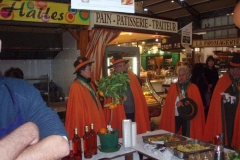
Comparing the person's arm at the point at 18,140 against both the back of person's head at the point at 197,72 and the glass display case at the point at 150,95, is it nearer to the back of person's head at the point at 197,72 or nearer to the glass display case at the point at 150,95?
the glass display case at the point at 150,95

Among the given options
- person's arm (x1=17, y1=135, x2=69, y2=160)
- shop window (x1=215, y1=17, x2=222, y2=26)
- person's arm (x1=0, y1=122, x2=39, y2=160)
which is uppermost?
shop window (x1=215, y1=17, x2=222, y2=26)

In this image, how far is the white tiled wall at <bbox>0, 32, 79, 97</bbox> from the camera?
5.96 m

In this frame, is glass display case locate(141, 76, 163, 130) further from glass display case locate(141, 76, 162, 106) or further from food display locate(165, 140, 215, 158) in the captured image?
food display locate(165, 140, 215, 158)

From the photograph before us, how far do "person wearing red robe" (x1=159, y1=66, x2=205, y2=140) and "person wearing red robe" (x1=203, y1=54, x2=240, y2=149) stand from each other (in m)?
0.20

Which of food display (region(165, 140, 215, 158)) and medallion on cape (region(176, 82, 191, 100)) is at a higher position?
medallion on cape (region(176, 82, 191, 100))

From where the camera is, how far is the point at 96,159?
261 centimetres

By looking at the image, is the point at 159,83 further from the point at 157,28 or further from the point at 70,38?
the point at 70,38

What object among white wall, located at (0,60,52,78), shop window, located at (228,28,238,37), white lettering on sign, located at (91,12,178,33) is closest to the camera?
white lettering on sign, located at (91,12,178,33)

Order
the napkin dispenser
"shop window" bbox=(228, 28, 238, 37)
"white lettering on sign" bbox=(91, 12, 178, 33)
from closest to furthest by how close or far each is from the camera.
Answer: the napkin dispenser → "white lettering on sign" bbox=(91, 12, 178, 33) → "shop window" bbox=(228, 28, 238, 37)

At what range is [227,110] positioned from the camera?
4453 mm

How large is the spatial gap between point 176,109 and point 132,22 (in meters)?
2.24

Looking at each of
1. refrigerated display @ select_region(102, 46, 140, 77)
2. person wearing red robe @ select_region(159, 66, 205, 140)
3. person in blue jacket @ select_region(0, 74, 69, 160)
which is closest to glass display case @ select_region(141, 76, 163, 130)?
refrigerated display @ select_region(102, 46, 140, 77)

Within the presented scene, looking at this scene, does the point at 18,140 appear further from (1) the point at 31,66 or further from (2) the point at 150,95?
(1) the point at 31,66

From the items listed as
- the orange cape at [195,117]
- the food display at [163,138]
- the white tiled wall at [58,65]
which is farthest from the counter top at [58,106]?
the food display at [163,138]
